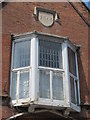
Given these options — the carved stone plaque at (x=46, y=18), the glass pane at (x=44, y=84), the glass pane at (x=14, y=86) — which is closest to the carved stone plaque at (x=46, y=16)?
the carved stone plaque at (x=46, y=18)

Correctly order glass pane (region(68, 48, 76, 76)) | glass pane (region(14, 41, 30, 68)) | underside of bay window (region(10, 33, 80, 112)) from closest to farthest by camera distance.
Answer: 1. underside of bay window (region(10, 33, 80, 112))
2. glass pane (region(14, 41, 30, 68))
3. glass pane (region(68, 48, 76, 76))

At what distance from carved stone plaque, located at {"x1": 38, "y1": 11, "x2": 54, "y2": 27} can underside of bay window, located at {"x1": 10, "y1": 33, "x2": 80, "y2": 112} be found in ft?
3.68

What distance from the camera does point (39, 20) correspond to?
11570mm

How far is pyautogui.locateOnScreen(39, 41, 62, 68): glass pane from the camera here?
33.6 ft

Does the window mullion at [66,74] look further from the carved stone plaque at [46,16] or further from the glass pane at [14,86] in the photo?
the glass pane at [14,86]

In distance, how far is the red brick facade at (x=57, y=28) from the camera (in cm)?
1027

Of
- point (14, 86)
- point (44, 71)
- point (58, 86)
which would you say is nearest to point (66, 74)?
point (58, 86)

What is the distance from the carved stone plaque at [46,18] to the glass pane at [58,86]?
8.36 ft

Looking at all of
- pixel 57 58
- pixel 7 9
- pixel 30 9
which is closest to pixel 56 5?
pixel 30 9

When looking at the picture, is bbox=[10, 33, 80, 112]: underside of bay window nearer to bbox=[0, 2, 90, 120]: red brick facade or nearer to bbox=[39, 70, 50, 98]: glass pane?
bbox=[39, 70, 50, 98]: glass pane

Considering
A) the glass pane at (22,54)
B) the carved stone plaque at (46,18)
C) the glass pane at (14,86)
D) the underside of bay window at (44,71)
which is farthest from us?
the carved stone plaque at (46,18)

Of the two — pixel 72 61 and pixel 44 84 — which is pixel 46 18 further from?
pixel 44 84

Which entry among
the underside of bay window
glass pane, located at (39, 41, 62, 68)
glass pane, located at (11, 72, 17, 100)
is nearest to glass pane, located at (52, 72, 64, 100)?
the underside of bay window

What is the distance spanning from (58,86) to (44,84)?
0.54 meters
